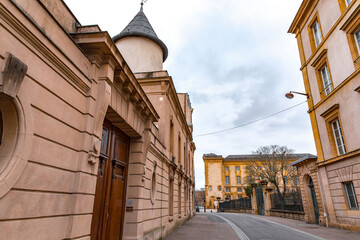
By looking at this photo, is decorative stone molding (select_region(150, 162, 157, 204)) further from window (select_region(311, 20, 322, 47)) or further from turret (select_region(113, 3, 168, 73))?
window (select_region(311, 20, 322, 47))

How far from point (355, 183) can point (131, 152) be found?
Result: 34.1 ft

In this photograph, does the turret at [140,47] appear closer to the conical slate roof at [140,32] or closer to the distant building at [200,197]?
the conical slate roof at [140,32]

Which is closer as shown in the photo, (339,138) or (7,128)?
(7,128)

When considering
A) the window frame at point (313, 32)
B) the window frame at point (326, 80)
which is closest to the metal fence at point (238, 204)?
the window frame at point (326, 80)

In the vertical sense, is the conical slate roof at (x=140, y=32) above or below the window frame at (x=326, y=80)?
above

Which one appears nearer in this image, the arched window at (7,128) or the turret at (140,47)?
the arched window at (7,128)

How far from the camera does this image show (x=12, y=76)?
8.49 ft

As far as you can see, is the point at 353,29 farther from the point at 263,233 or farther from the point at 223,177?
the point at 223,177

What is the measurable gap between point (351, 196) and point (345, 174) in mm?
1134

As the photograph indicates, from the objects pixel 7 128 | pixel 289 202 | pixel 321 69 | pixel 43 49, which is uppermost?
pixel 321 69

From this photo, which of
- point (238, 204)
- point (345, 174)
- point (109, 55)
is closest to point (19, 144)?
point (109, 55)

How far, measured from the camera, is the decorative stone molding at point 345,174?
10.8 meters

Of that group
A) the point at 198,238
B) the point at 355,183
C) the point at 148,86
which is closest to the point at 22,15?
the point at 148,86

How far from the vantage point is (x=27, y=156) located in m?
2.80
